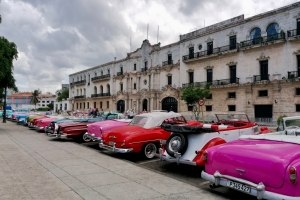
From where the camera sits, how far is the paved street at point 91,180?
15.8 ft

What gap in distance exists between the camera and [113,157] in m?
8.52

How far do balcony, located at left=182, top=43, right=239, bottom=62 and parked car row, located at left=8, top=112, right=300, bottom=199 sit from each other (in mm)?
20548

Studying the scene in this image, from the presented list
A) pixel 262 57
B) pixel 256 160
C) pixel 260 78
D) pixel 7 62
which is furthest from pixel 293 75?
pixel 7 62

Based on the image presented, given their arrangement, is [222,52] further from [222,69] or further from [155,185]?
[155,185]

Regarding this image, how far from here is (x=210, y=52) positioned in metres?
30.3

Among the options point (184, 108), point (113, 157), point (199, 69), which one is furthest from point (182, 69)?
point (113, 157)

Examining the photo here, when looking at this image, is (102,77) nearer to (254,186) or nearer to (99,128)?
(99,128)

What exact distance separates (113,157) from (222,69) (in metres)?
23.1

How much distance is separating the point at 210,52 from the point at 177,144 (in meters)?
25.6

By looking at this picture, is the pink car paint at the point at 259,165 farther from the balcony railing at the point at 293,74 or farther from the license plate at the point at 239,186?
the balcony railing at the point at 293,74

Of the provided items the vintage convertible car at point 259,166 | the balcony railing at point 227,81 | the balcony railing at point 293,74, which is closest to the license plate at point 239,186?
the vintage convertible car at point 259,166

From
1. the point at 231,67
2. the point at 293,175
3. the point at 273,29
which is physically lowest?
the point at 293,175

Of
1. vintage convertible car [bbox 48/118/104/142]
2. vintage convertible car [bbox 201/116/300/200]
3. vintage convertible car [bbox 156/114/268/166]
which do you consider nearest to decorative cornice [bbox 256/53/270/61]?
vintage convertible car [bbox 48/118/104/142]

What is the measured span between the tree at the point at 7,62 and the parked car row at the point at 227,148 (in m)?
9.57
